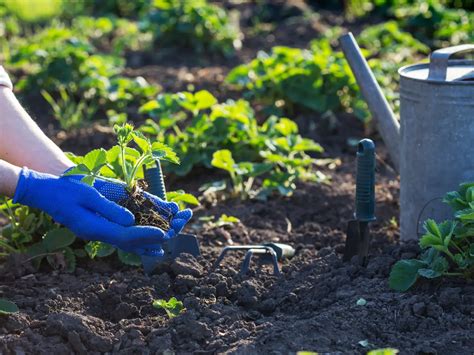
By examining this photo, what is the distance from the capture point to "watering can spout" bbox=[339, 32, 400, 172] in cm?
345

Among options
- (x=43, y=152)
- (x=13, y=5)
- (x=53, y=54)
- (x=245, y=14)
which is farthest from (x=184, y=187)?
(x=13, y=5)

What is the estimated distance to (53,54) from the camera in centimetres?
535

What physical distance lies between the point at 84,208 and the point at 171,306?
397 mm

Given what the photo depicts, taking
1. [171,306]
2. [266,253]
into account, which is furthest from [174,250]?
[171,306]

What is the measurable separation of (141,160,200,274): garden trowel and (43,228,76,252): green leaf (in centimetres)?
26

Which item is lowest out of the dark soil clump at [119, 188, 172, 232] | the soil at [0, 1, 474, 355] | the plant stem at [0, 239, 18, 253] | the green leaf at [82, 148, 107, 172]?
the soil at [0, 1, 474, 355]

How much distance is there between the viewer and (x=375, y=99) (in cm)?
349

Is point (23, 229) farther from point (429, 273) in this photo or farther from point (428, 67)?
point (428, 67)

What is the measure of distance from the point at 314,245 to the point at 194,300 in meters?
0.83

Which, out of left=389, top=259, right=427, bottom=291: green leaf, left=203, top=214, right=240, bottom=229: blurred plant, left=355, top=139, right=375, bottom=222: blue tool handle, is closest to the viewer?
left=389, top=259, right=427, bottom=291: green leaf

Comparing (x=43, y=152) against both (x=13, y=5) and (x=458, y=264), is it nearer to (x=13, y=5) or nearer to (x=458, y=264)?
(x=458, y=264)

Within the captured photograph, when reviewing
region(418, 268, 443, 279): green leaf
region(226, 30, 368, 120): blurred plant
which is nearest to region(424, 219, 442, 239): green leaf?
region(418, 268, 443, 279): green leaf

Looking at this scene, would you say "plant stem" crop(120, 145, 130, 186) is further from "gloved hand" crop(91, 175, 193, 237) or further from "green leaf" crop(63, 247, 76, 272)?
"green leaf" crop(63, 247, 76, 272)

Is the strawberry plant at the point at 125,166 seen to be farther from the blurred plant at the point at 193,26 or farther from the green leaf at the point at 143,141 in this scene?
the blurred plant at the point at 193,26
